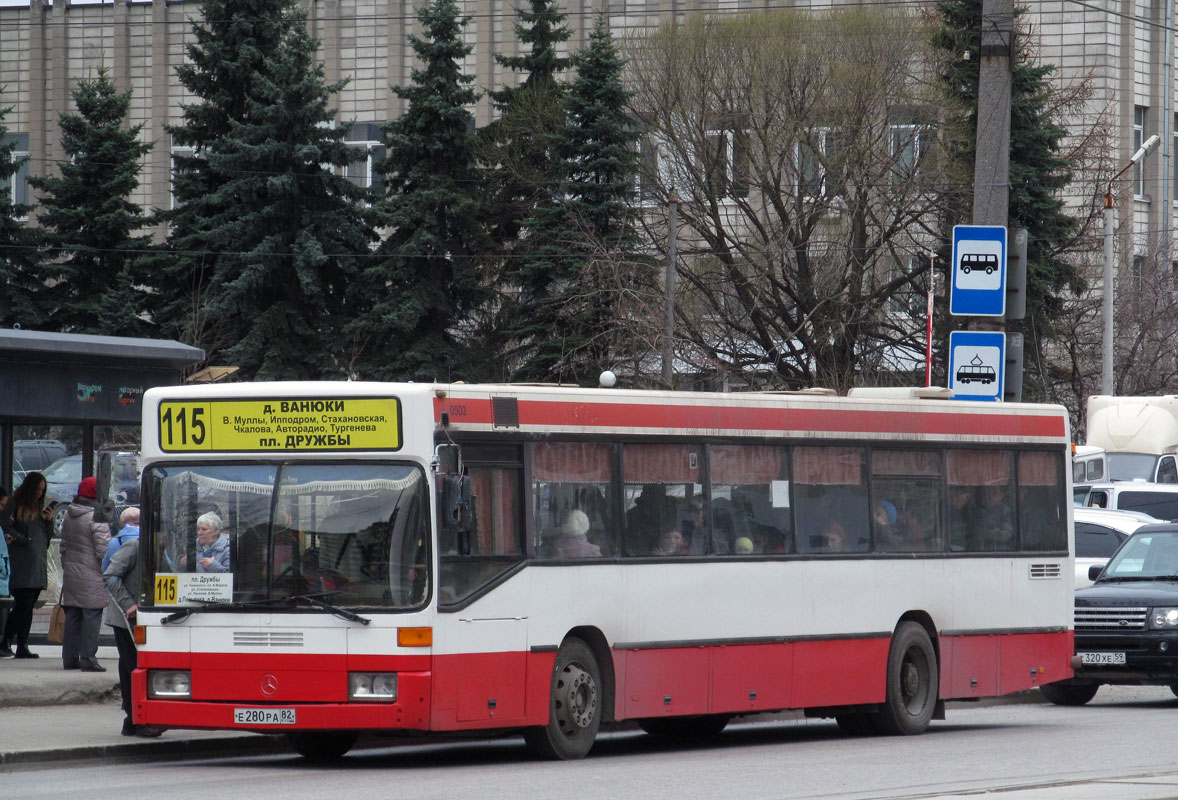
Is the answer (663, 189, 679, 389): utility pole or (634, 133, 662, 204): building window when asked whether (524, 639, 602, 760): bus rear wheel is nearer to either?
(663, 189, 679, 389): utility pole

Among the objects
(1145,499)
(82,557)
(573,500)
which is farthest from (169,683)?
(1145,499)

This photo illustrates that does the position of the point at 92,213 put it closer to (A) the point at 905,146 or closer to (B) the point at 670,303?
(B) the point at 670,303

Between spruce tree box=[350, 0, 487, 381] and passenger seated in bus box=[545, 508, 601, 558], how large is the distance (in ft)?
80.8

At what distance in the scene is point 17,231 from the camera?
129 feet

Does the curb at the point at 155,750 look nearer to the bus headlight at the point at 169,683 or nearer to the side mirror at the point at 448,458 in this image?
the bus headlight at the point at 169,683

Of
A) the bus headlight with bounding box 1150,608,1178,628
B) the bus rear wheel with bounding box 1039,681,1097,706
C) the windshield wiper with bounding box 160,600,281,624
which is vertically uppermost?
the windshield wiper with bounding box 160,600,281,624

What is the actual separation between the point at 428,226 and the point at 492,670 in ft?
87.9

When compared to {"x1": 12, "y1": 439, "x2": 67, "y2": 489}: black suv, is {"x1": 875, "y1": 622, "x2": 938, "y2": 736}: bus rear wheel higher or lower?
lower

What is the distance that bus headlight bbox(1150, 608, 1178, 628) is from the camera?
1841 cm

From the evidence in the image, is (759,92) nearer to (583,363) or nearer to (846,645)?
(583,363)

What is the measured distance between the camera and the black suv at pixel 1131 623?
18375mm

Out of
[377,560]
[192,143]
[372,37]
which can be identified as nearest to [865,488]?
[377,560]

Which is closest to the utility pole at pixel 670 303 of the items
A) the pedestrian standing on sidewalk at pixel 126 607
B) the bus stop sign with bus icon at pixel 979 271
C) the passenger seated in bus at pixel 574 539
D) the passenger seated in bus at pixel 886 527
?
the bus stop sign with bus icon at pixel 979 271

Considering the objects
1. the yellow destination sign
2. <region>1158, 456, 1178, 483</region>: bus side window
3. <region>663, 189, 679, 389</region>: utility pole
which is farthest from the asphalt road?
<region>663, 189, 679, 389</region>: utility pole
